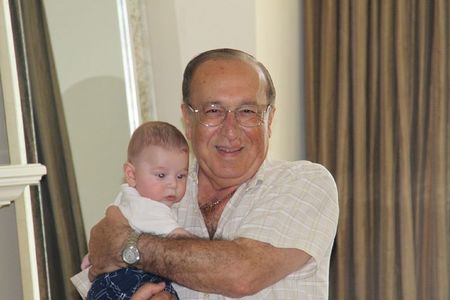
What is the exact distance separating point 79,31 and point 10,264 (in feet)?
2.67

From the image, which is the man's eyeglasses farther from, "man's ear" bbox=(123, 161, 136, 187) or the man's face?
"man's ear" bbox=(123, 161, 136, 187)

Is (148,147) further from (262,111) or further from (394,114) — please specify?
(394,114)

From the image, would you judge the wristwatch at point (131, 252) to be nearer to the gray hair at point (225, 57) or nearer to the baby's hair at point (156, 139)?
the baby's hair at point (156, 139)

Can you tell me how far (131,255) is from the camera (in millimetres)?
1572

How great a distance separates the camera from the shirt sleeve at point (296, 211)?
160 centimetres

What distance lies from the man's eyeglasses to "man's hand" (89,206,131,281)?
339 millimetres

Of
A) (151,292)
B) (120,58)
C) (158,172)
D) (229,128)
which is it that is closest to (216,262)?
(151,292)

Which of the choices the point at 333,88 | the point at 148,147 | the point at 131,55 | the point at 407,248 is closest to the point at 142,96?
the point at 131,55

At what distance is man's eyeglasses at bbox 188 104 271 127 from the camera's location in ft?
5.86

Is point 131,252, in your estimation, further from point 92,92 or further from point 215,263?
point 92,92

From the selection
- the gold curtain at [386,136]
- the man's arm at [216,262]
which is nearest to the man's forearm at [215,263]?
the man's arm at [216,262]

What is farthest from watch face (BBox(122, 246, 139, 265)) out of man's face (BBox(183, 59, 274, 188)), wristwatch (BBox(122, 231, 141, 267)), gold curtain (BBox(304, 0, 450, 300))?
gold curtain (BBox(304, 0, 450, 300))

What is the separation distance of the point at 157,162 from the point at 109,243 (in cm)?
23

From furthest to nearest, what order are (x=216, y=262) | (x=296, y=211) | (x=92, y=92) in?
(x=92, y=92) → (x=296, y=211) → (x=216, y=262)
